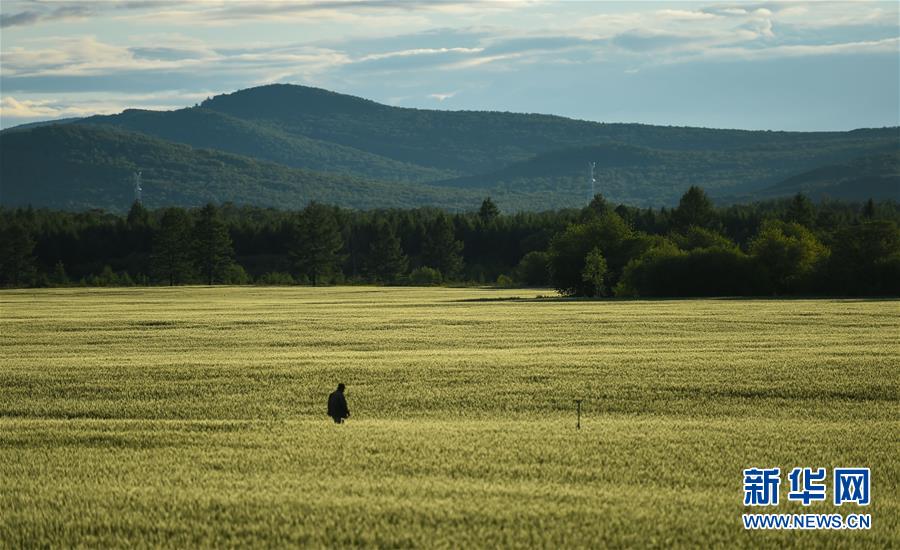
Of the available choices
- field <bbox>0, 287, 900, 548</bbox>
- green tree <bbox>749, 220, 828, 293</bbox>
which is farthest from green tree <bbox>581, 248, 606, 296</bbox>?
field <bbox>0, 287, 900, 548</bbox>

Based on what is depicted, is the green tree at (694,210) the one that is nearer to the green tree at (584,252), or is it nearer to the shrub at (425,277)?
the shrub at (425,277)

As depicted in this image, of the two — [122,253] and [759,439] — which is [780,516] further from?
[122,253]

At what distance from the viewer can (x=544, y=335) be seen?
160 feet

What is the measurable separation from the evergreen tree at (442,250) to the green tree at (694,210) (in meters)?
32.8

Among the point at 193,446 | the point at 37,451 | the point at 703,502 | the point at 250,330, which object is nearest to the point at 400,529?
the point at 703,502

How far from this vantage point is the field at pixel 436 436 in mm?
14602

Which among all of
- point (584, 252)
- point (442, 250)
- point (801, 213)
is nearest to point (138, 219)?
point (442, 250)

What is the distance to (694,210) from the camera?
15588cm

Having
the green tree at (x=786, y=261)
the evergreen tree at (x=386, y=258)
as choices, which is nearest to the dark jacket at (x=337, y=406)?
the green tree at (x=786, y=261)

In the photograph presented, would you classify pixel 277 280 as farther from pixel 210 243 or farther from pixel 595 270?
pixel 595 270

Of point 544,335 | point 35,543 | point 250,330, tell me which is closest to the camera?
point 35,543

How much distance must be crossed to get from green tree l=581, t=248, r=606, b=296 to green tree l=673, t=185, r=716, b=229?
58546mm

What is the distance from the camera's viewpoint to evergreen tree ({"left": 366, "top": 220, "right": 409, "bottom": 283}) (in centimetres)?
15800

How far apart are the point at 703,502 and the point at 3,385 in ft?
71.9
